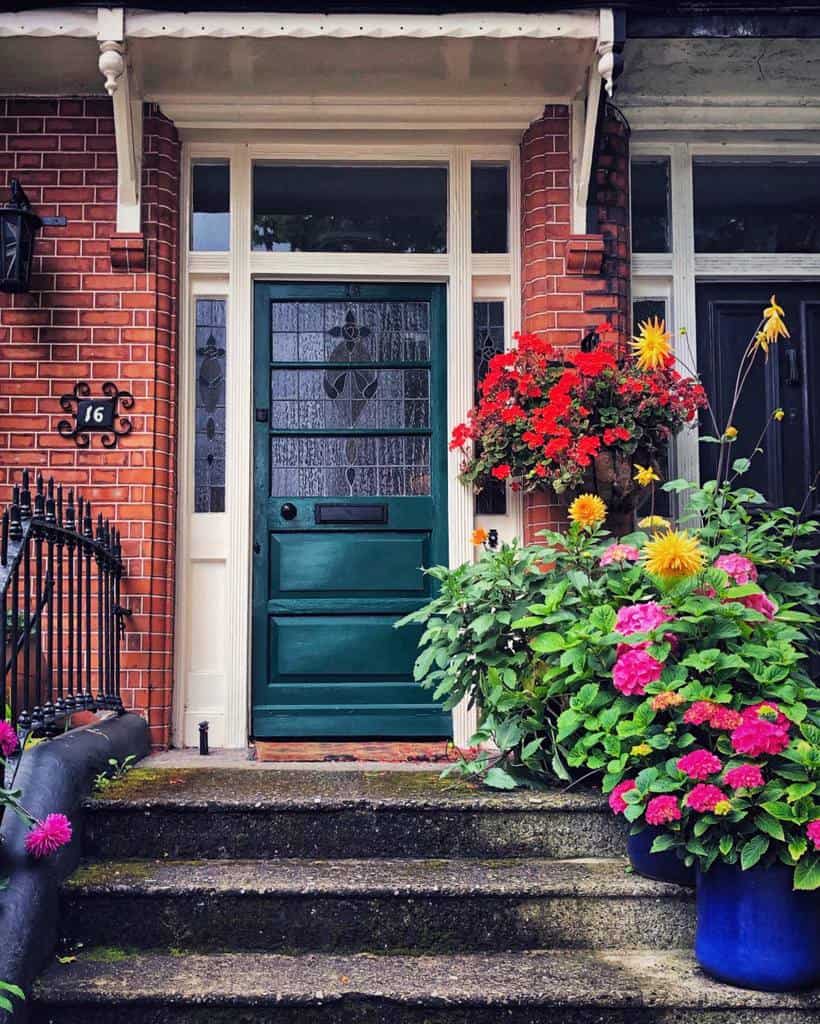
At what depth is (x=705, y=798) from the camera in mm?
2910

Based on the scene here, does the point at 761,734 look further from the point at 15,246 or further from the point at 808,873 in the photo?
the point at 15,246

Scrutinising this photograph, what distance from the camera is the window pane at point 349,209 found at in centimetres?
534

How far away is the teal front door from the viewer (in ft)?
16.9

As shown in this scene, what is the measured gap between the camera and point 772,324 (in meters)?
4.21

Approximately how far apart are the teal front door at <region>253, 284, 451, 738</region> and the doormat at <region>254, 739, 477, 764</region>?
0.06m

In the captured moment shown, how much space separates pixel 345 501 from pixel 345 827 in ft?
6.00

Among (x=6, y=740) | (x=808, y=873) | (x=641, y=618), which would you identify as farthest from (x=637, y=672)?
(x=6, y=740)

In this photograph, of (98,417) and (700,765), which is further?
(98,417)

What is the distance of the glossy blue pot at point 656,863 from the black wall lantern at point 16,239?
334 cm

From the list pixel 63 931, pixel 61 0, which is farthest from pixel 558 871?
pixel 61 0

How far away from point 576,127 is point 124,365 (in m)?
2.27

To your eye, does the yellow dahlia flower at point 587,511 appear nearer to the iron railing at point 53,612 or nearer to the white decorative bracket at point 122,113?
the iron railing at point 53,612

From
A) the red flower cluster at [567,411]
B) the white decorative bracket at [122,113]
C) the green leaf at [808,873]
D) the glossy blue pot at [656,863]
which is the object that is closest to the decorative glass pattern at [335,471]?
the red flower cluster at [567,411]

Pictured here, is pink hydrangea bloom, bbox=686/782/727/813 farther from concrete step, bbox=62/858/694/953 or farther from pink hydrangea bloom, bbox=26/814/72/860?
pink hydrangea bloom, bbox=26/814/72/860
